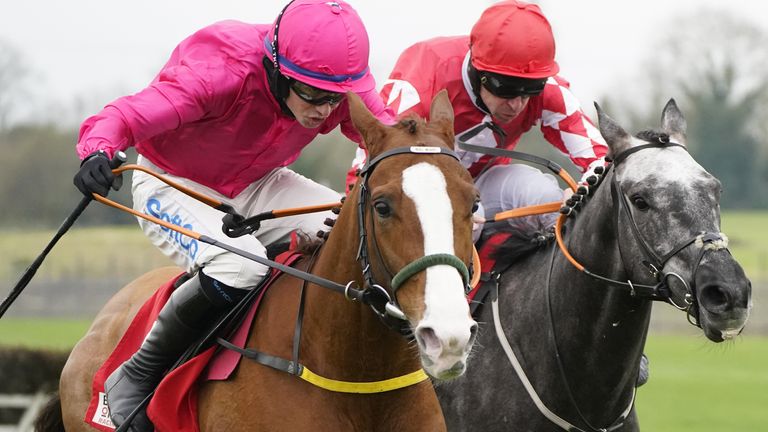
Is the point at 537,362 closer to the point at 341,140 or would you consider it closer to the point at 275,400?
the point at 275,400

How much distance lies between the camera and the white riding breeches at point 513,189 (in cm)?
596

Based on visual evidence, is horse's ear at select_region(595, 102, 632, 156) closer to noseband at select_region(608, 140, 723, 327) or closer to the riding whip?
noseband at select_region(608, 140, 723, 327)

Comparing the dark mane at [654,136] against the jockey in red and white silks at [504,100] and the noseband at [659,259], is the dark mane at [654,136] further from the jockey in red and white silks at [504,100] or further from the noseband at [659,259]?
the jockey in red and white silks at [504,100]

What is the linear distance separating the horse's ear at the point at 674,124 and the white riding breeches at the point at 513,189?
39.8 inches

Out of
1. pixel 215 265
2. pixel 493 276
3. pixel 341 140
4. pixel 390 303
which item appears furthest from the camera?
pixel 341 140

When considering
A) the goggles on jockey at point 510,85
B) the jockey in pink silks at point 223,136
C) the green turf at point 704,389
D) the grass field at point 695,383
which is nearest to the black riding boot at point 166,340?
the jockey in pink silks at point 223,136

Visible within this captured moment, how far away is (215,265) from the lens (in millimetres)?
4367

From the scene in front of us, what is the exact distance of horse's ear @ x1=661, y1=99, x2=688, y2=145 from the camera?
4793 millimetres

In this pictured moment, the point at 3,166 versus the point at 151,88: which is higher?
the point at 151,88

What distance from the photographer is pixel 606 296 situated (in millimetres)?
4781

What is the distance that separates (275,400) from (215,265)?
663mm

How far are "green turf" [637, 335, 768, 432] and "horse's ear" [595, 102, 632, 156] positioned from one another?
5.78 metres

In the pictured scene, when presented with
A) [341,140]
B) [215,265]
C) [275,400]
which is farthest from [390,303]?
[341,140]

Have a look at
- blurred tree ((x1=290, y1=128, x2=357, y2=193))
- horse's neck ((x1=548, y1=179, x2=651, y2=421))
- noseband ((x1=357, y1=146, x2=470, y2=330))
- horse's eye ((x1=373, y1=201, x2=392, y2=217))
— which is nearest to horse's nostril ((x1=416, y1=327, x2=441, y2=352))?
noseband ((x1=357, y1=146, x2=470, y2=330))
